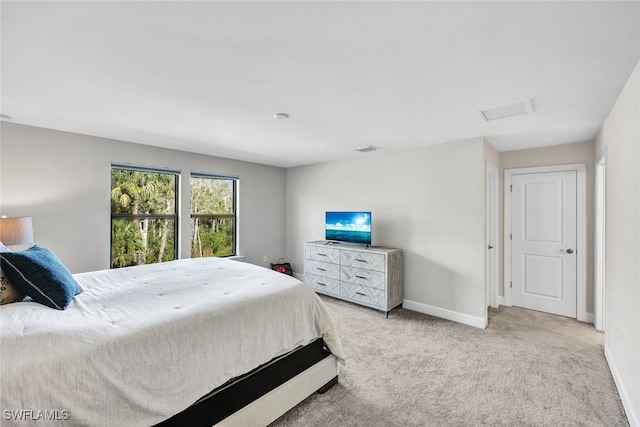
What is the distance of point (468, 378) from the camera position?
2367 mm

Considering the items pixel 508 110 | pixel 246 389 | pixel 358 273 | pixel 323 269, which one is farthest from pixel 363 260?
pixel 246 389

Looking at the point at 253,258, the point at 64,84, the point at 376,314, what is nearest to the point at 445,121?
the point at 376,314

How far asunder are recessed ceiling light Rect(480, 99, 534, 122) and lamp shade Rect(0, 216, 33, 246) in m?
4.40

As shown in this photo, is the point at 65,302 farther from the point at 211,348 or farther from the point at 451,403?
the point at 451,403

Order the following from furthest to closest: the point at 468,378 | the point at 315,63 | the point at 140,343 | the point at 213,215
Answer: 1. the point at 213,215
2. the point at 468,378
3. the point at 315,63
4. the point at 140,343

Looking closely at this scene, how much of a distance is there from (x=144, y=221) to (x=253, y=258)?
6.26 ft

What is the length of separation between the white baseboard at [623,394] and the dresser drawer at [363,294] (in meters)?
2.14

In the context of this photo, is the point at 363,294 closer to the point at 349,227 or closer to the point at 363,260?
the point at 363,260

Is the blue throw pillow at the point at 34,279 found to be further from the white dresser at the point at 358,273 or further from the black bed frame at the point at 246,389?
the white dresser at the point at 358,273

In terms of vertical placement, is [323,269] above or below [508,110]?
below

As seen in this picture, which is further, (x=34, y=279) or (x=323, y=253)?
(x=323, y=253)

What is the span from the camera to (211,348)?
1.61 metres

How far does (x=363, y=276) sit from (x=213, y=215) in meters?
2.73

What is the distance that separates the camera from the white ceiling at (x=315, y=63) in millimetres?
1333
